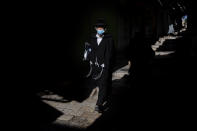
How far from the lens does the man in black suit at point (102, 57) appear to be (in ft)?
18.5

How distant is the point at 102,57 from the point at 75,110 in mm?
1461

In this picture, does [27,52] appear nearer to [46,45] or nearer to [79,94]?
[46,45]

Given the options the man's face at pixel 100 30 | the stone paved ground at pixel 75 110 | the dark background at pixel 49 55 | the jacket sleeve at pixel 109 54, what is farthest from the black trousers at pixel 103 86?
the dark background at pixel 49 55

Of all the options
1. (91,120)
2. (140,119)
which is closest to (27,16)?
(91,120)

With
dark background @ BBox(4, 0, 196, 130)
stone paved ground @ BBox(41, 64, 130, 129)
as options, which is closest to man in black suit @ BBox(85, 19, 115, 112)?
stone paved ground @ BBox(41, 64, 130, 129)

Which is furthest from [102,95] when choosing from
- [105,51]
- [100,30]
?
[100,30]

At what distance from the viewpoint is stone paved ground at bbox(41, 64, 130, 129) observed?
5.13 m

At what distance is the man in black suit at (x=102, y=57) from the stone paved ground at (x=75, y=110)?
0.34 m

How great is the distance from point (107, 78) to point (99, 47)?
766 mm

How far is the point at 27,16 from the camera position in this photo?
6914 mm

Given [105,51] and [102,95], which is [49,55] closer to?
[105,51]

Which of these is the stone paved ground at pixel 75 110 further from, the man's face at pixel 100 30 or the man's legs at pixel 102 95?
the man's face at pixel 100 30

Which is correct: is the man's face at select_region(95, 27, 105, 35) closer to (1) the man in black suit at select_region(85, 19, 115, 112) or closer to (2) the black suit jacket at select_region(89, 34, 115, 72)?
(1) the man in black suit at select_region(85, 19, 115, 112)

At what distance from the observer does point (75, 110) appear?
583 cm
